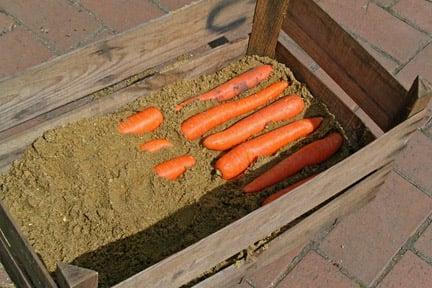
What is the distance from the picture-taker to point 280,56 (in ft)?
11.3

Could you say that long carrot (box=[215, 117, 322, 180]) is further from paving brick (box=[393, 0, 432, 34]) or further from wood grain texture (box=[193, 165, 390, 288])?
paving brick (box=[393, 0, 432, 34])

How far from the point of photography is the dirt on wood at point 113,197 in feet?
9.04

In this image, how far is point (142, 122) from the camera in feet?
10.2

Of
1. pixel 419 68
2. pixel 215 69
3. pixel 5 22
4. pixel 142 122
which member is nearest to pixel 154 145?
pixel 142 122

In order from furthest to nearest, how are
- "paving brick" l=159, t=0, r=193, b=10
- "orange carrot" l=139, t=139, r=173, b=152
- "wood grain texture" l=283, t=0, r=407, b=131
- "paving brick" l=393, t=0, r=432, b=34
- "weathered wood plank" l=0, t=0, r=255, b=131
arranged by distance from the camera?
"paving brick" l=393, t=0, r=432, b=34 → "paving brick" l=159, t=0, r=193, b=10 → "orange carrot" l=139, t=139, r=173, b=152 → "wood grain texture" l=283, t=0, r=407, b=131 → "weathered wood plank" l=0, t=0, r=255, b=131

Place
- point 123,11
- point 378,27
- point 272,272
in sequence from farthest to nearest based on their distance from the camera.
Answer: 1. point 378,27
2. point 123,11
3. point 272,272

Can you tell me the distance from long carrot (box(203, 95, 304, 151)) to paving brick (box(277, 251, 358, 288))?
60 centimetres

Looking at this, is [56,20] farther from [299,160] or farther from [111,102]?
[299,160]

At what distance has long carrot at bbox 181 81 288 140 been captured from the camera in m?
3.16

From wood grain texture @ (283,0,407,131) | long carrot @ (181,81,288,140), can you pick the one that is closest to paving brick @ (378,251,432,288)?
wood grain texture @ (283,0,407,131)

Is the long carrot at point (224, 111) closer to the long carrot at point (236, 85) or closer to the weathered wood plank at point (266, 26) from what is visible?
the long carrot at point (236, 85)

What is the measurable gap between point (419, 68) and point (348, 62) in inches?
39.4

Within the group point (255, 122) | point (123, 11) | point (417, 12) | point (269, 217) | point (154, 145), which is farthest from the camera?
point (417, 12)

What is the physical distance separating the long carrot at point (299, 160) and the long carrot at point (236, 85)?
419 mm
